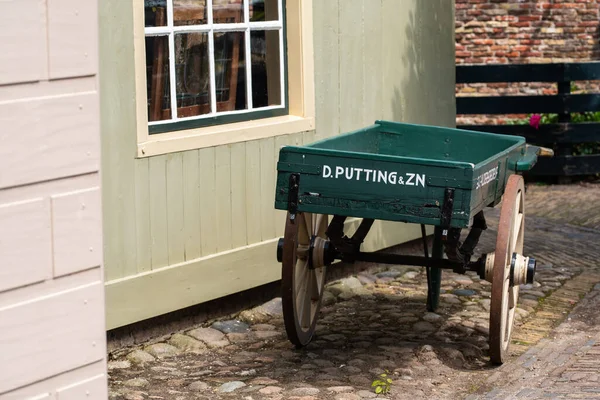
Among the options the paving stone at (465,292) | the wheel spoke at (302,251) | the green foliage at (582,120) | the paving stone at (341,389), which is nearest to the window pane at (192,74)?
the wheel spoke at (302,251)

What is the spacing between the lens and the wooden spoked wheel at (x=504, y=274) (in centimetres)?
571

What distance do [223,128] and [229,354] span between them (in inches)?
56.6

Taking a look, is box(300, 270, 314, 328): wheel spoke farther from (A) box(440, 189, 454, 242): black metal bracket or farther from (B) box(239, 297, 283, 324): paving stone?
(A) box(440, 189, 454, 242): black metal bracket

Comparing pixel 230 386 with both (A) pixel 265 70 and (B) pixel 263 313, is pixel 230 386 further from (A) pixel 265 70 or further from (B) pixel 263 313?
(A) pixel 265 70

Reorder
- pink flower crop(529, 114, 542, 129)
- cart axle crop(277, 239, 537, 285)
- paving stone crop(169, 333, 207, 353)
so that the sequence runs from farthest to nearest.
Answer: pink flower crop(529, 114, 542, 129)
paving stone crop(169, 333, 207, 353)
cart axle crop(277, 239, 537, 285)

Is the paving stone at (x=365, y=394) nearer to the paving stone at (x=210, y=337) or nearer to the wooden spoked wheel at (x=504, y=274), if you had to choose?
the wooden spoked wheel at (x=504, y=274)

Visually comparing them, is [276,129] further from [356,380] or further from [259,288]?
[356,380]

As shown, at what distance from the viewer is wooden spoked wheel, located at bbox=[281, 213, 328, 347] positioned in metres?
6.01

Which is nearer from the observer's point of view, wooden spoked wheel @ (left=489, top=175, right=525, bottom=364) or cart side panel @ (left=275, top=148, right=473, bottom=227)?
cart side panel @ (left=275, top=148, right=473, bottom=227)

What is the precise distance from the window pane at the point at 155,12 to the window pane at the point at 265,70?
844 millimetres

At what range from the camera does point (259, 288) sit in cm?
736

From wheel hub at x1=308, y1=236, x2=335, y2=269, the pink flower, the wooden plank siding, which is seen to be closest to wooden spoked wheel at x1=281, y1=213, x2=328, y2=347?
wheel hub at x1=308, y1=236, x2=335, y2=269

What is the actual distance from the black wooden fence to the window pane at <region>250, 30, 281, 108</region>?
567 centimetres

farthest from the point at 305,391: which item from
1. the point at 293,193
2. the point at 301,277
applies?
the point at 293,193
